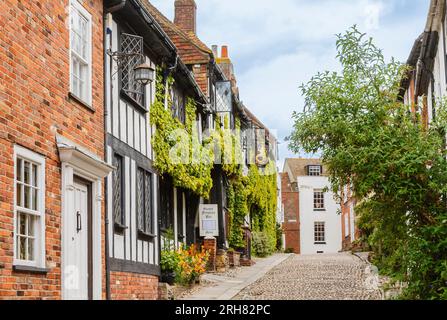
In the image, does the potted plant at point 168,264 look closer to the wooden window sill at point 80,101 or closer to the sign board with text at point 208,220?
the sign board with text at point 208,220

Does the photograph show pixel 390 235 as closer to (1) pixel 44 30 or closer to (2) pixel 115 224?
(2) pixel 115 224

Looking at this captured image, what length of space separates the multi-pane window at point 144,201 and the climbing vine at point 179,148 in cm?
67

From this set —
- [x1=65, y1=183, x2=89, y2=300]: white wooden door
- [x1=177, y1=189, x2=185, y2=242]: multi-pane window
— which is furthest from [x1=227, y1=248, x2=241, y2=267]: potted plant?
[x1=65, y1=183, x2=89, y2=300]: white wooden door

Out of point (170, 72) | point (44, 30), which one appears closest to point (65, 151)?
point (44, 30)

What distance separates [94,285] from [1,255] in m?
3.48

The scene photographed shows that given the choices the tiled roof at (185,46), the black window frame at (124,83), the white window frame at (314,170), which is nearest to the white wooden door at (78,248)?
the black window frame at (124,83)

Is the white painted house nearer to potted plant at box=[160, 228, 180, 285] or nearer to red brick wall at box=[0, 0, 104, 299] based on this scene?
potted plant at box=[160, 228, 180, 285]

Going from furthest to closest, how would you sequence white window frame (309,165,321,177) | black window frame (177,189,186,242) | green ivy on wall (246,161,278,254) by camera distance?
white window frame (309,165,321,177), green ivy on wall (246,161,278,254), black window frame (177,189,186,242)

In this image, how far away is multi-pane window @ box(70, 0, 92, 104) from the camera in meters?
12.4

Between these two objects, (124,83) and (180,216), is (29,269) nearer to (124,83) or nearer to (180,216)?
(124,83)

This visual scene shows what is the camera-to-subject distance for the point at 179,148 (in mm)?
18984

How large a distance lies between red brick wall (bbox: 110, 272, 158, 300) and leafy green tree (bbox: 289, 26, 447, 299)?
390cm

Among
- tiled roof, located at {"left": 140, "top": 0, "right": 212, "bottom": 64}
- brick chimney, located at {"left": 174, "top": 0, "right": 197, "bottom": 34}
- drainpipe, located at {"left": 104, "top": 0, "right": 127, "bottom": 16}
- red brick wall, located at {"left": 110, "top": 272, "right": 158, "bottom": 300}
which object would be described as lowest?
red brick wall, located at {"left": 110, "top": 272, "right": 158, "bottom": 300}

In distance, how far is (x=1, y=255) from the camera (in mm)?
9469
